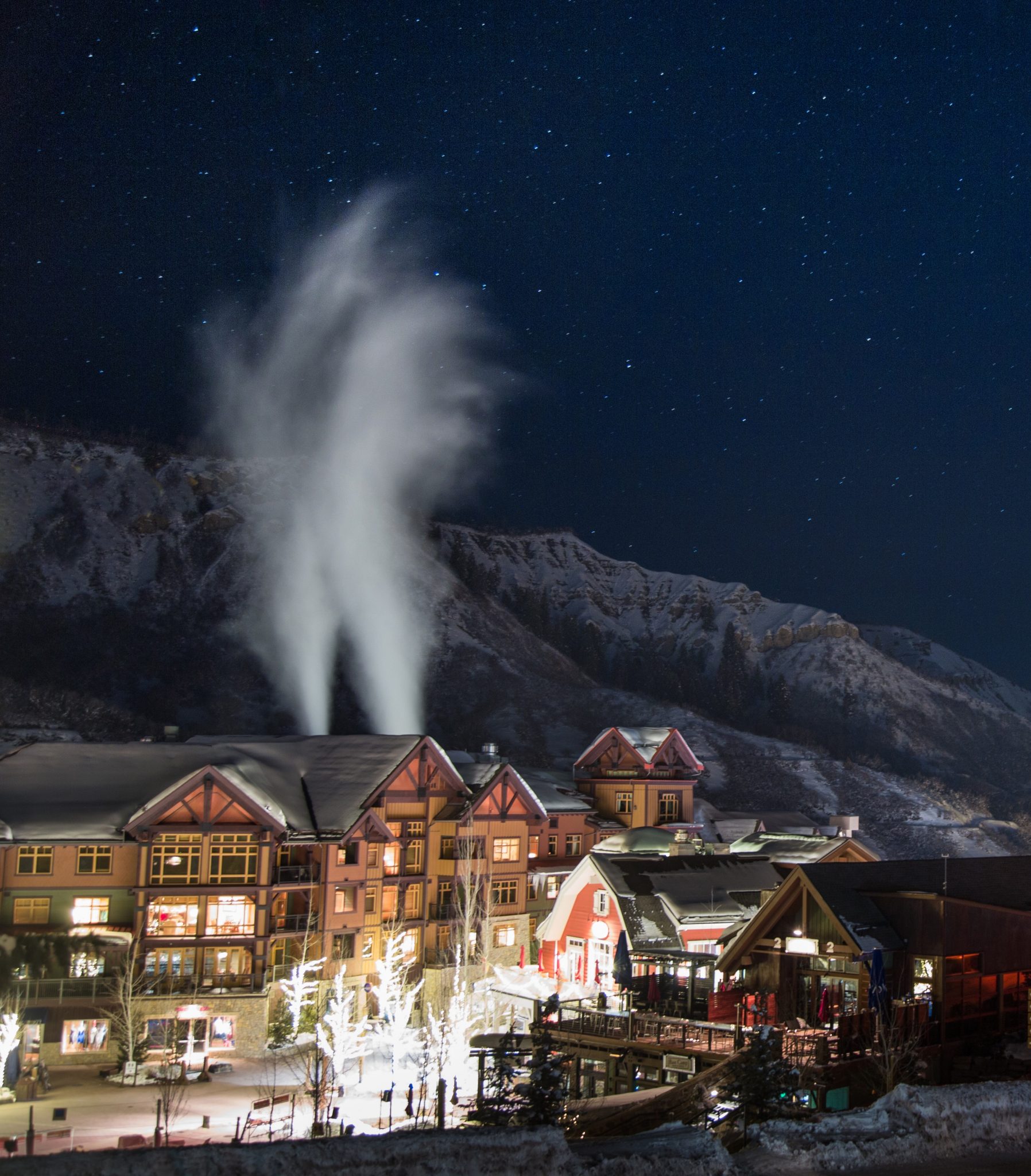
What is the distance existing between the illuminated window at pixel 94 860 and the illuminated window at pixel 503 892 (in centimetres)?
1947

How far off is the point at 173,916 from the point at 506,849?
19.0 metres

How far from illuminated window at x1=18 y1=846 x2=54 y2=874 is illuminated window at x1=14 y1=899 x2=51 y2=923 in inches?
43.5

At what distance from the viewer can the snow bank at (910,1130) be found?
2111 cm

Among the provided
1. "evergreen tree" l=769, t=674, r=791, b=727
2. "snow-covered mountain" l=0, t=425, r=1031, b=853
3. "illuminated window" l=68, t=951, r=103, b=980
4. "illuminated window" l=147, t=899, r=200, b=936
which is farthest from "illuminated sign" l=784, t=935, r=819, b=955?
"evergreen tree" l=769, t=674, r=791, b=727

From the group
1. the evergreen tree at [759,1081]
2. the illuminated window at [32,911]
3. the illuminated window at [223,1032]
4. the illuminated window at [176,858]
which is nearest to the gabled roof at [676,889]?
the illuminated window at [223,1032]

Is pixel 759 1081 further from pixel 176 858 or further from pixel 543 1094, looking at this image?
pixel 176 858

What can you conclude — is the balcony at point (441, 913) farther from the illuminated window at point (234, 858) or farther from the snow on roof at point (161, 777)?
the illuminated window at point (234, 858)

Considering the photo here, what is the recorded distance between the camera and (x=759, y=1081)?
23.1 meters

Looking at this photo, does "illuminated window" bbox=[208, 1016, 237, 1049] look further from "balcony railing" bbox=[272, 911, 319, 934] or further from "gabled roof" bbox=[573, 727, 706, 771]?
"gabled roof" bbox=[573, 727, 706, 771]

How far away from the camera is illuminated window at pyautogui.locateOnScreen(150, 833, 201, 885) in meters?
45.4

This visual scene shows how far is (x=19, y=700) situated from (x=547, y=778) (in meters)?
82.6

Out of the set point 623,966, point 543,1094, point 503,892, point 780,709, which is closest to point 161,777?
point 503,892

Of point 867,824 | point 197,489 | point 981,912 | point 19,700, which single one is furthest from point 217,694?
point 981,912

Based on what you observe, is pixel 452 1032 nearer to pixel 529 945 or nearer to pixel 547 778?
pixel 529 945
